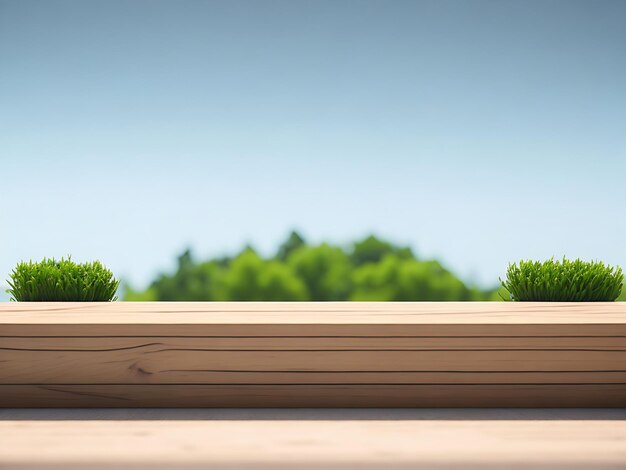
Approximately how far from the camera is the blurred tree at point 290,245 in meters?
10.9

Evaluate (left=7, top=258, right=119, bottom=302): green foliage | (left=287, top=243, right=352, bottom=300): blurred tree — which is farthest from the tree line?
(left=7, top=258, right=119, bottom=302): green foliage

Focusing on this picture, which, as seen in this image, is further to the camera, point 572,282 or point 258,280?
point 258,280

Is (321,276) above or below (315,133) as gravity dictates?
below

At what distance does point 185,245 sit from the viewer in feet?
36.2

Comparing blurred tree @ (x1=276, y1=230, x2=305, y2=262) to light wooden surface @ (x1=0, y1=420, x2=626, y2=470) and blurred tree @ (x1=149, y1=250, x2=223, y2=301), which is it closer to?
blurred tree @ (x1=149, y1=250, x2=223, y2=301)

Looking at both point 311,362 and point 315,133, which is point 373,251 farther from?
point 311,362

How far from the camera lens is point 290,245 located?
11.0 metres

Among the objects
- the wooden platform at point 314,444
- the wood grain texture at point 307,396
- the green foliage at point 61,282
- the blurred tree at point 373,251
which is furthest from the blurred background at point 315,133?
the wooden platform at point 314,444

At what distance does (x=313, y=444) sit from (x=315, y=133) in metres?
10.8

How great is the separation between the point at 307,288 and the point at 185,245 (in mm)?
2745

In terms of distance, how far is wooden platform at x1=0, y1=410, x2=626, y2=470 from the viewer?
4.67 ft

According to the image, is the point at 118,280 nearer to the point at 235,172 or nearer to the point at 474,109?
the point at 235,172

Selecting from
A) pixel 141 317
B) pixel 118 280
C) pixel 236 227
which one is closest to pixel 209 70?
pixel 236 227

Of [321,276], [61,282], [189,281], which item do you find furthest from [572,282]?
[189,281]
